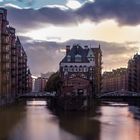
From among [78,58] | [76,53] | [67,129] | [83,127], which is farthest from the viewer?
[78,58]

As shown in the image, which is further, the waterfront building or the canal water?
the waterfront building

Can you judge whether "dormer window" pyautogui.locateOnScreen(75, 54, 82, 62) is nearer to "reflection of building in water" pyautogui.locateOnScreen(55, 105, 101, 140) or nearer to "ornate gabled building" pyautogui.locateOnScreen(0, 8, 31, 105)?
"ornate gabled building" pyautogui.locateOnScreen(0, 8, 31, 105)

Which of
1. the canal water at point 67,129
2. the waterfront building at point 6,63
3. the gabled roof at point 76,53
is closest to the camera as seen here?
the canal water at point 67,129

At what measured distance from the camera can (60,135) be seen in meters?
72.1

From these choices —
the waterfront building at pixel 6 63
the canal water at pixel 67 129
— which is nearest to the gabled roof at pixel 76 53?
the waterfront building at pixel 6 63

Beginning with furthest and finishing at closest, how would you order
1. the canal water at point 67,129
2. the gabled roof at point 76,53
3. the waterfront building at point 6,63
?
the gabled roof at point 76,53
the waterfront building at point 6,63
the canal water at point 67,129

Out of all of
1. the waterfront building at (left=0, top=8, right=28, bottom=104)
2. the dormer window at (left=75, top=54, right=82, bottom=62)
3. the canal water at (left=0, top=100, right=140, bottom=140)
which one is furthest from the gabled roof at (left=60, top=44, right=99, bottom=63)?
the canal water at (left=0, top=100, right=140, bottom=140)

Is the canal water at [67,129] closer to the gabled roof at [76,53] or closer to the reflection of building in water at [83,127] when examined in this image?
the reflection of building in water at [83,127]

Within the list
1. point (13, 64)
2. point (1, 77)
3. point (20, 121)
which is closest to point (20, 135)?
point (20, 121)

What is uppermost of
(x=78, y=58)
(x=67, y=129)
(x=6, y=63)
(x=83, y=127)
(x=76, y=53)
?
(x=76, y=53)

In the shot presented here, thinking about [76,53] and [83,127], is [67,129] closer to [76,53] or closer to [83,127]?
[83,127]

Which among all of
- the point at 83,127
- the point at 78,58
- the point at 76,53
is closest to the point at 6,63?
the point at 76,53

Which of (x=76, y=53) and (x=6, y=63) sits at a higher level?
(x=76, y=53)

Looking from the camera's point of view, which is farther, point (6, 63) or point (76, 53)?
point (76, 53)
